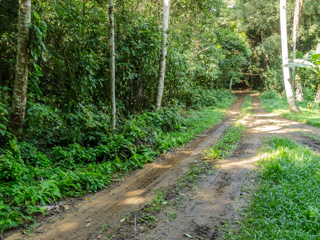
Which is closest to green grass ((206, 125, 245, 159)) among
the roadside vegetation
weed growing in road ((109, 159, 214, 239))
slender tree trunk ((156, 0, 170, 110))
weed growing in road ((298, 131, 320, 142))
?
the roadside vegetation

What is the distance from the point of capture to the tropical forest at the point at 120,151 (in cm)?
319

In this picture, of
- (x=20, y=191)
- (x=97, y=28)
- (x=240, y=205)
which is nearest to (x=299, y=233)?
(x=240, y=205)

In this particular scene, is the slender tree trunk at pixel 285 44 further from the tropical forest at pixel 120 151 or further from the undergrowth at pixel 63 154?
the undergrowth at pixel 63 154

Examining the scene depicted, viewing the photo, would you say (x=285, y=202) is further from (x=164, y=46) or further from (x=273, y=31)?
(x=273, y=31)

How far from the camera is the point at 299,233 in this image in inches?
112

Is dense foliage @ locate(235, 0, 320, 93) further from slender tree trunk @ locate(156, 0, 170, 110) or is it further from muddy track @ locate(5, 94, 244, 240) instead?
muddy track @ locate(5, 94, 244, 240)

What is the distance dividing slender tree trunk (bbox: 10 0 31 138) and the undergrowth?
0.65 ft

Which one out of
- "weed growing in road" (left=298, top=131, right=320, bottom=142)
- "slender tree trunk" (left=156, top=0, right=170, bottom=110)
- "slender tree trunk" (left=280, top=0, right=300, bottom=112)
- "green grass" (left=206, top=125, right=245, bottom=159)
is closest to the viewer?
"green grass" (left=206, top=125, right=245, bottom=159)

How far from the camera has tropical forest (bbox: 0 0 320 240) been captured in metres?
3.19

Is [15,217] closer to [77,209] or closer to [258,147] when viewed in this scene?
[77,209]

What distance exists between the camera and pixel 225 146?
6.95m

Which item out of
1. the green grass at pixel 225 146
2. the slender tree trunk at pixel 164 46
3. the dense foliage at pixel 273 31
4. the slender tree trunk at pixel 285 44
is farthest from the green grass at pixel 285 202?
the dense foliage at pixel 273 31

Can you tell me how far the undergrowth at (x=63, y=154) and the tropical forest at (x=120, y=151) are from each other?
0.08 feet

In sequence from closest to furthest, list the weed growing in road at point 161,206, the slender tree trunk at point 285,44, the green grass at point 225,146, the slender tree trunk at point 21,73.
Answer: the weed growing in road at point 161,206
the slender tree trunk at point 21,73
the green grass at point 225,146
the slender tree trunk at point 285,44
